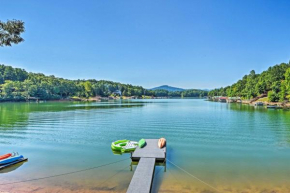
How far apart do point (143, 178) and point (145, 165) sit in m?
2.21

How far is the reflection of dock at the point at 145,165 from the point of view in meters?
11.3

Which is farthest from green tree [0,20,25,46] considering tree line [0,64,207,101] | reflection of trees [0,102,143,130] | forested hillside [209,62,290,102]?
tree line [0,64,207,101]

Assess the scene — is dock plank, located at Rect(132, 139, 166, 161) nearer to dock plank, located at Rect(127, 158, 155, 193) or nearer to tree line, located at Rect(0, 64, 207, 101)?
dock plank, located at Rect(127, 158, 155, 193)

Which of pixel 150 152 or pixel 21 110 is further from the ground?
pixel 21 110

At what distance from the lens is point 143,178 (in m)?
12.3

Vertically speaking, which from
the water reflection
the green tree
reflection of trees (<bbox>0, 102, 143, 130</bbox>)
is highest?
the green tree

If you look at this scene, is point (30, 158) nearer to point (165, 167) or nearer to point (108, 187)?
point (108, 187)

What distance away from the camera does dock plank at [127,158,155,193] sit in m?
11.0

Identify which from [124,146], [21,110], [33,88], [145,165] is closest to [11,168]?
[124,146]

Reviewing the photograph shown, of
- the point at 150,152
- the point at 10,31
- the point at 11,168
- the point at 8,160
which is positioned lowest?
the point at 11,168

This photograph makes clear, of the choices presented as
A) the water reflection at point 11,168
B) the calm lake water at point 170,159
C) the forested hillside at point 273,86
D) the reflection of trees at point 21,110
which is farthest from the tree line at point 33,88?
the water reflection at point 11,168

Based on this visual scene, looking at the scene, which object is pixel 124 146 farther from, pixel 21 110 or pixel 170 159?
pixel 21 110

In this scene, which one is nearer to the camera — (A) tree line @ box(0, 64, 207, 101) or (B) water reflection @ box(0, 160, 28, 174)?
(B) water reflection @ box(0, 160, 28, 174)

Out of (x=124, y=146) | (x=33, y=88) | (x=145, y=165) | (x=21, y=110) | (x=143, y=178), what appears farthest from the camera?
(x=33, y=88)
